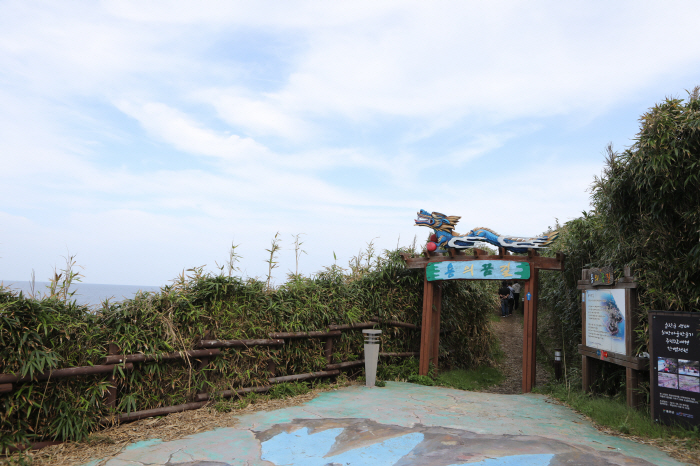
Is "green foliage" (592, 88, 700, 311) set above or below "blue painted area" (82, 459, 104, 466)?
above

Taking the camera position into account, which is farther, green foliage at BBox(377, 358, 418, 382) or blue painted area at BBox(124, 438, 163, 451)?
green foliage at BBox(377, 358, 418, 382)

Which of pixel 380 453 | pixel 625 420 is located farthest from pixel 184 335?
pixel 625 420

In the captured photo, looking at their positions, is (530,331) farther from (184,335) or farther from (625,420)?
(184,335)

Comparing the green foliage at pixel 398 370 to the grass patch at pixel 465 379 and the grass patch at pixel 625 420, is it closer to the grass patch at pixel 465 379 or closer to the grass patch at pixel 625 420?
the grass patch at pixel 465 379

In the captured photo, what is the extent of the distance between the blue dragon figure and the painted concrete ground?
265 centimetres

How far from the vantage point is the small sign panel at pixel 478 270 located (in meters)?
7.49

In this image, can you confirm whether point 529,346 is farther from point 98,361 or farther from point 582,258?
point 98,361

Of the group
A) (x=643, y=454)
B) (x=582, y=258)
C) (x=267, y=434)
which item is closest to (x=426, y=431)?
(x=267, y=434)

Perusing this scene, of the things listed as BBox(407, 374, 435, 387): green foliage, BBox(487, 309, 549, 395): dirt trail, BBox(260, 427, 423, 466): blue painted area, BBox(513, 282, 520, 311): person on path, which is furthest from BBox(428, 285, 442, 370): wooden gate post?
BBox(513, 282, 520, 311): person on path

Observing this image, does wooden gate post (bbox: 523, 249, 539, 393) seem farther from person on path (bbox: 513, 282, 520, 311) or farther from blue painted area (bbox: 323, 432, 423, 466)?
person on path (bbox: 513, 282, 520, 311)

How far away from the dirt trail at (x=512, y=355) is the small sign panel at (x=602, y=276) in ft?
10.7

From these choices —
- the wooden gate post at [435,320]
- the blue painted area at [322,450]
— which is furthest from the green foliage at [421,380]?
the blue painted area at [322,450]

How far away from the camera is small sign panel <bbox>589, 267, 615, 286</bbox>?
230 inches

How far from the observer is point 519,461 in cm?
385
